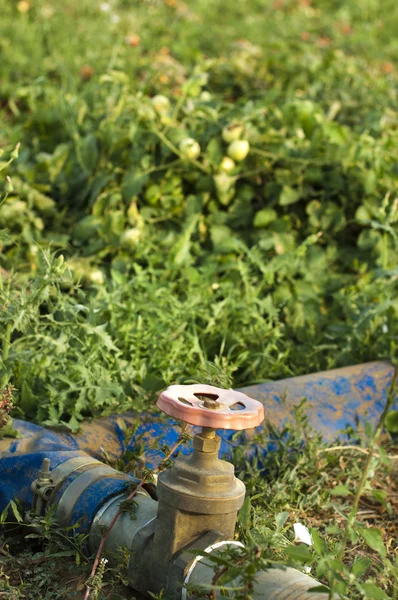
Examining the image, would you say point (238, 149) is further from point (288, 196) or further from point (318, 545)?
point (318, 545)

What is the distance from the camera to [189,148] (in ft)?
11.5

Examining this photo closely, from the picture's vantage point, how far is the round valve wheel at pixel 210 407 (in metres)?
1.61

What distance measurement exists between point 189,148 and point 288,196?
1.49ft

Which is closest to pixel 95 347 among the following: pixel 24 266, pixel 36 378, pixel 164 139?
pixel 36 378

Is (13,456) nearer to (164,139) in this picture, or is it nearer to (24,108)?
(164,139)

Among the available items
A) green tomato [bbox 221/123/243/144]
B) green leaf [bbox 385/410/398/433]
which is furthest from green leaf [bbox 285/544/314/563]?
green tomato [bbox 221/123/243/144]

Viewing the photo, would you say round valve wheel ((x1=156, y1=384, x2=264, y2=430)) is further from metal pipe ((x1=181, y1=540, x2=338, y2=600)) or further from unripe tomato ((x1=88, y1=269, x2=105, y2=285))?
unripe tomato ((x1=88, y1=269, x2=105, y2=285))

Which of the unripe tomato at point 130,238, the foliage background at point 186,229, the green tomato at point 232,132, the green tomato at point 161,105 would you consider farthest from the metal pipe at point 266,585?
the green tomato at point 161,105

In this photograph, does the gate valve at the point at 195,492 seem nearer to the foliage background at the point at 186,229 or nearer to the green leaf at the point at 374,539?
the green leaf at the point at 374,539

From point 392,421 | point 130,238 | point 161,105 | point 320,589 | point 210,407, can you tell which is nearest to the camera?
point 320,589

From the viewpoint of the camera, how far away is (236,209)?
3.68m

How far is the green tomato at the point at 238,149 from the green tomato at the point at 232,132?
0.02 meters

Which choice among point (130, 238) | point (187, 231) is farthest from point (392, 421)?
point (130, 238)

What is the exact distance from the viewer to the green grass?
2396mm
